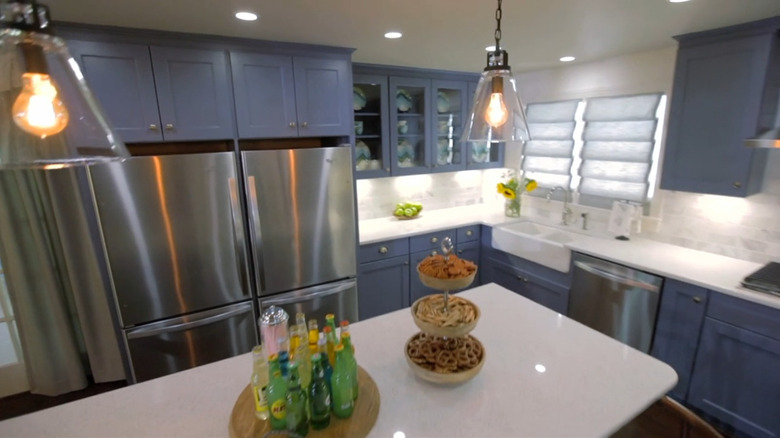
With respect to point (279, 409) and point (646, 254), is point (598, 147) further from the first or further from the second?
point (279, 409)

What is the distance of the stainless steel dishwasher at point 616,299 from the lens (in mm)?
2240

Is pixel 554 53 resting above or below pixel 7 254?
above

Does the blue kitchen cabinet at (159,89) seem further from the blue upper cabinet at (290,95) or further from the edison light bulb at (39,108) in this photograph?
the edison light bulb at (39,108)

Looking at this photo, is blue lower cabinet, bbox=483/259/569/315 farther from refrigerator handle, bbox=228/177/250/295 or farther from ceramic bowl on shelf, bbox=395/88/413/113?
refrigerator handle, bbox=228/177/250/295

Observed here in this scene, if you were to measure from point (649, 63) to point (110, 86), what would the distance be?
3.45 meters

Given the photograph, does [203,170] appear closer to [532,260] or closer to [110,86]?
[110,86]

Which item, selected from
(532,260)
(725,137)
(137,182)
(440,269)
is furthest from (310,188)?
(725,137)

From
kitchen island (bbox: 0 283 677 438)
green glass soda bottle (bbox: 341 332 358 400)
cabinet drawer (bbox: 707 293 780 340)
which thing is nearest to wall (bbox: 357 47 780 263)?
cabinet drawer (bbox: 707 293 780 340)

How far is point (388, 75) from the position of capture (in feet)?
9.87

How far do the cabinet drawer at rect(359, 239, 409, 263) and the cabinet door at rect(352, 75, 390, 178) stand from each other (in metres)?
0.61

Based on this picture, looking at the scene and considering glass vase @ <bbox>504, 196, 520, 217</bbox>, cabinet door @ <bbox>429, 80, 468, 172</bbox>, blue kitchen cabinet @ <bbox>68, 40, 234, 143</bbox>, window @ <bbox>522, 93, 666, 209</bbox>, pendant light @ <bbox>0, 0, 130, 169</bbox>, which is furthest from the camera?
glass vase @ <bbox>504, 196, 520, 217</bbox>

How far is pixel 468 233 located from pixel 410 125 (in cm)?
113

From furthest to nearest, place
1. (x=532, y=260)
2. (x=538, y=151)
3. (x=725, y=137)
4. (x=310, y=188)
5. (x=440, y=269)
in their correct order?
(x=538, y=151), (x=532, y=260), (x=310, y=188), (x=725, y=137), (x=440, y=269)

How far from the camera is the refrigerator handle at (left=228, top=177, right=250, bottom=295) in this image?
7.20 ft
